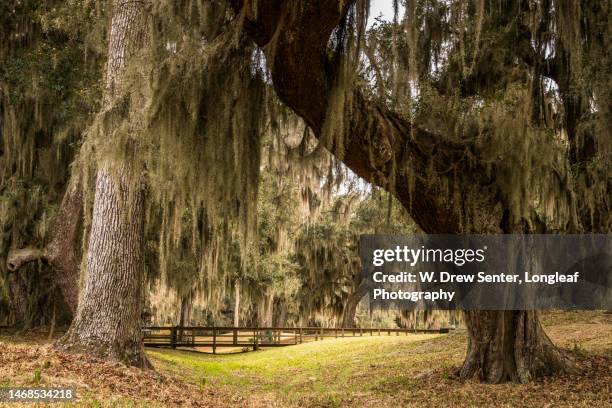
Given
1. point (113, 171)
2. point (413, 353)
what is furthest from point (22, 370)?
point (413, 353)

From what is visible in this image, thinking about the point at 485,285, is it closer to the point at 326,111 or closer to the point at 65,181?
→ the point at 326,111

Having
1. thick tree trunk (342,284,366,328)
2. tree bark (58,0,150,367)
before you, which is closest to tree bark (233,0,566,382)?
tree bark (58,0,150,367)

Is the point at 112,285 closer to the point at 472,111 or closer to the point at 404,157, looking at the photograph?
the point at 404,157

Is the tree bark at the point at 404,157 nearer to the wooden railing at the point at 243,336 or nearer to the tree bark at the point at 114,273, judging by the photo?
the tree bark at the point at 114,273

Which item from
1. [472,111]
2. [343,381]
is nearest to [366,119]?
[472,111]

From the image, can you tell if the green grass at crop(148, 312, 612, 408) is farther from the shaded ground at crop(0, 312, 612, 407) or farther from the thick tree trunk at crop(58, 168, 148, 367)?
the thick tree trunk at crop(58, 168, 148, 367)

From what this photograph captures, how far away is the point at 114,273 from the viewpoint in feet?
27.8

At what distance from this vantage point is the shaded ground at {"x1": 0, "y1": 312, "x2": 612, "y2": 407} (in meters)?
6.38

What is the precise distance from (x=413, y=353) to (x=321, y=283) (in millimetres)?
13453

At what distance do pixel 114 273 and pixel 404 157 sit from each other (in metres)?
4.23

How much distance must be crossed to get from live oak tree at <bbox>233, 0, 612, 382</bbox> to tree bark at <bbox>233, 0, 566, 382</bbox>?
14mm

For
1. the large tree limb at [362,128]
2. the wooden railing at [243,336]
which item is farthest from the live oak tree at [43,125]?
the wooden railing at [243,336]

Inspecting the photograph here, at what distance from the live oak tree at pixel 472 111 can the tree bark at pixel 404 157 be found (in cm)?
1

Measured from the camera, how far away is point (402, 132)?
7.14 meters
